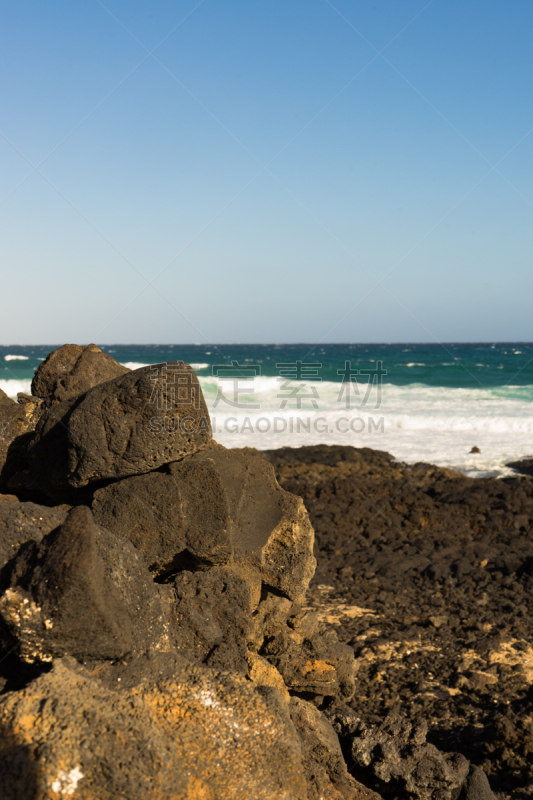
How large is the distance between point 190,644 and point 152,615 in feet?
0.91

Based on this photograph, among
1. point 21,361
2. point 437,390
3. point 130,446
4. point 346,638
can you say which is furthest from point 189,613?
point 21,361

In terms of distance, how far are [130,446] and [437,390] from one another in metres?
28.9

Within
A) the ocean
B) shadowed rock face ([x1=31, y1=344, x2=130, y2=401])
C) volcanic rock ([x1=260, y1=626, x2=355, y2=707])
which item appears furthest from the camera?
the ocean

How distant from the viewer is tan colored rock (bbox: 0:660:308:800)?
1.81 meters

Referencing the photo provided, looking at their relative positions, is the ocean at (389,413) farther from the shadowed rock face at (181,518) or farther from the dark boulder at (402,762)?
the shadowed rock face at (181,518)

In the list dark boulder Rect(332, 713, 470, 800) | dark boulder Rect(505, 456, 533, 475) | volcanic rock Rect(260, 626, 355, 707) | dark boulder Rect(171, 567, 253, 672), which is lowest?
dark boulder Rect(505, 456, 533, 475)

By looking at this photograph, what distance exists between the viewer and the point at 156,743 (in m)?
1.96

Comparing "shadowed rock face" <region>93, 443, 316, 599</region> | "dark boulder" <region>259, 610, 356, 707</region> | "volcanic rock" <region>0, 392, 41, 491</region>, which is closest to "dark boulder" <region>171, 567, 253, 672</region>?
"shadowed rock face" <region>93, 443, 316, 599</region>

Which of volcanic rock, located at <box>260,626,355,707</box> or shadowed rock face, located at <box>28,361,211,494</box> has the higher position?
shadowed rock face, located at <box>28,361,211,494</box>

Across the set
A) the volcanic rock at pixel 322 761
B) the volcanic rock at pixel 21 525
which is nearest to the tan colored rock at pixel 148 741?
the volcanic rock at pixel 322 761

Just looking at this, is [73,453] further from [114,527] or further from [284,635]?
[284,635]

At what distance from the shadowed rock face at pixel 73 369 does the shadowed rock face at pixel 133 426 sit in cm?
86

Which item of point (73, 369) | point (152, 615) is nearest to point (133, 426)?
point (152, 615)

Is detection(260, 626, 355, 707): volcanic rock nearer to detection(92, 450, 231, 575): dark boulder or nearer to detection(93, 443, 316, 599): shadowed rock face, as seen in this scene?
detection(93, 443, 316, 599): shadowed rock face
